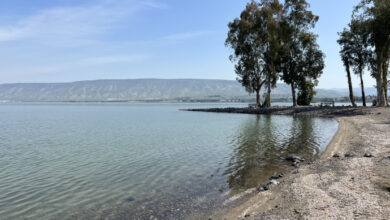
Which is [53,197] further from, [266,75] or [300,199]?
[266,75]

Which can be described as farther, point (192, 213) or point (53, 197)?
point (53, 197)

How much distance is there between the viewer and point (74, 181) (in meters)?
13.5

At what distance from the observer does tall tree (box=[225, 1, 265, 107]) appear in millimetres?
66312

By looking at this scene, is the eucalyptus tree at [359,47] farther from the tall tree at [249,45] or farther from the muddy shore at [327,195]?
the muddy shore at [327,195]

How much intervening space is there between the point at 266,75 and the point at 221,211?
221ft

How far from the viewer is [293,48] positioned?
64438 millimetres

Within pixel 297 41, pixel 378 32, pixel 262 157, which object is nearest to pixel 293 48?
pixel 297 41

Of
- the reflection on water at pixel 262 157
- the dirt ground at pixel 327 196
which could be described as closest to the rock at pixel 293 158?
the reflection on water at pixel 262 157

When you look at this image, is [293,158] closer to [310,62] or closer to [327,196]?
[327,196]

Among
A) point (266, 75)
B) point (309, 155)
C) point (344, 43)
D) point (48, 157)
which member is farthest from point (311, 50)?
point (48, 157)

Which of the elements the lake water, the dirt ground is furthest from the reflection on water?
the dirt ground

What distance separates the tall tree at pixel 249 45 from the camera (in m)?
66.3

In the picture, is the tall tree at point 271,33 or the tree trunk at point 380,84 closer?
the tree trunk at point 380,84

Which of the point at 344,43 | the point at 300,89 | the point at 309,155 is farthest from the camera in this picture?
the point at 300,89
